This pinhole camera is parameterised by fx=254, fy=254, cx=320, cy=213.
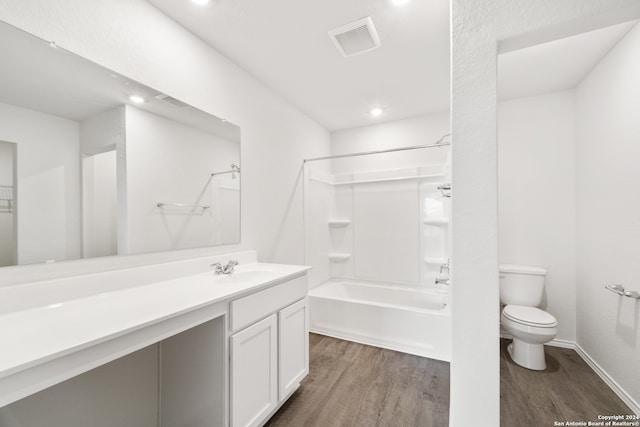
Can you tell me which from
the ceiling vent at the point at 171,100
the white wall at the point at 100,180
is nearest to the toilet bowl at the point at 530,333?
the white wall at the point at 100,180

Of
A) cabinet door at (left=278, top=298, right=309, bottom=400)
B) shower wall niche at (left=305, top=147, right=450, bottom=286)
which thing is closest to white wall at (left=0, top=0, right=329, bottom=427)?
shower wall niche at (left=305, top=147, right=450, bottom=286)

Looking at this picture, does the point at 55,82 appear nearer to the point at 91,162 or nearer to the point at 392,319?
the point at 91,162

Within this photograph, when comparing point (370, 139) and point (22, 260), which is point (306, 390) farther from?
point (370, 139)

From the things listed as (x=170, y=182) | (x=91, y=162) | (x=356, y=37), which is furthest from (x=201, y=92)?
(x=356, y=37)

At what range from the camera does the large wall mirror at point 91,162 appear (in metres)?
1.06

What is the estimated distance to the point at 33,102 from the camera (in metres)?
1.10

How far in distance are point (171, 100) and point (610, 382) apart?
143 inches

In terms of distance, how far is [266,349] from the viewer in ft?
4.80

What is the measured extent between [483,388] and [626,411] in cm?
151

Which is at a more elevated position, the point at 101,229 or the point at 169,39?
the point at 169,39

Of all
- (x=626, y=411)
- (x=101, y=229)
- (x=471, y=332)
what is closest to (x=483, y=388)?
(x=471, y=332)

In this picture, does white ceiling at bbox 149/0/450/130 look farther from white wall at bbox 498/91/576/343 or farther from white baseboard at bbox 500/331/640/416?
white baseboard at bbox 500/331/640/416

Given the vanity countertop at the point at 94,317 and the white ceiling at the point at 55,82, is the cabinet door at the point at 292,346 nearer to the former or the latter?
the vanity countertop at the point at 94,317

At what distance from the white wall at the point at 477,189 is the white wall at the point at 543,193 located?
192 cm
